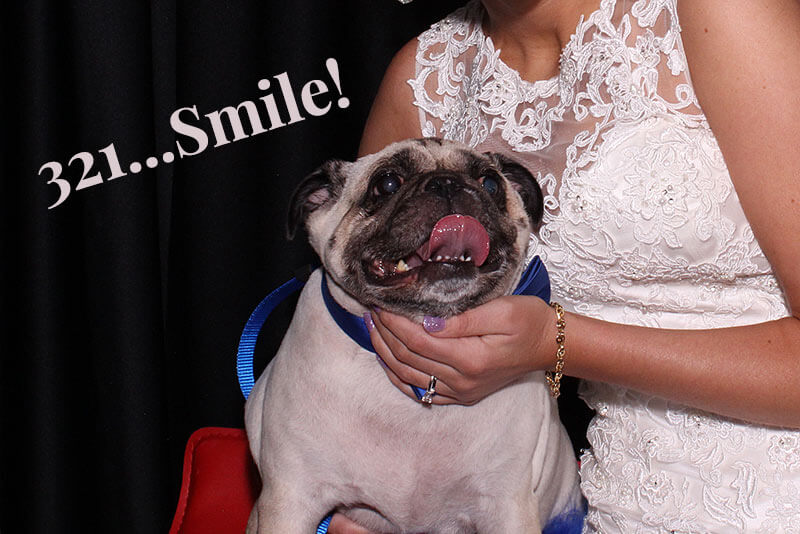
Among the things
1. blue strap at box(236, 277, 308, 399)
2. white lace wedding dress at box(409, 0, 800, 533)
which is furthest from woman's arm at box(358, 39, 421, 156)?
blue strap at box(236, 277, 308, 399)

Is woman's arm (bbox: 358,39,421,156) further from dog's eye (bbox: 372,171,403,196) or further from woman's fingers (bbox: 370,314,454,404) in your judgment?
woman's fingers (bbox: 370,314,454,404)

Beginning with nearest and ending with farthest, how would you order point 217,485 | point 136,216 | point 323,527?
point 323,527
point 217,485
point 136,216

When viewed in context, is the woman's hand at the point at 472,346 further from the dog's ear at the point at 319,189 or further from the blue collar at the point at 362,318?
the dog's ear at the point at 319,189

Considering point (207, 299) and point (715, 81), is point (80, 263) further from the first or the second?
point (715, 81)

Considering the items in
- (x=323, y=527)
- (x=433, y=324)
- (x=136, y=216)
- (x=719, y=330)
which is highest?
(x=136, y=216)

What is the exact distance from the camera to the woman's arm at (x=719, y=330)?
3.73 ft

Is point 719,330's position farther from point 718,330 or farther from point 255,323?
point 255,323

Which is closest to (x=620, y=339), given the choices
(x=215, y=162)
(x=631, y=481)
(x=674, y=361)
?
(x=674, y=361)

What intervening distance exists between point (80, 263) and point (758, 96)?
67.8 inches

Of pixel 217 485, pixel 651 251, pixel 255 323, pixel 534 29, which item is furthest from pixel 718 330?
pixel 217 485

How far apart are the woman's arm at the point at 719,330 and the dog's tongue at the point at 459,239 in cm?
8

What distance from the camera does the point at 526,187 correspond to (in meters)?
1.38

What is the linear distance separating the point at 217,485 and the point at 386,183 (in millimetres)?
737

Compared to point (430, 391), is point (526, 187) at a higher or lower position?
higher
